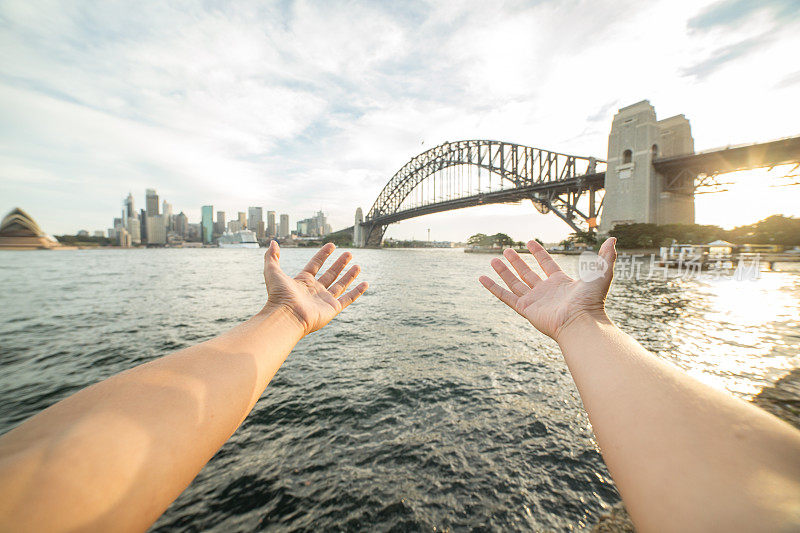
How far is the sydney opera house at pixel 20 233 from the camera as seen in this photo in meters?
44.9

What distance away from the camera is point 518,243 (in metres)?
68.9

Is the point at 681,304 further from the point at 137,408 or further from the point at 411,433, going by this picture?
the point at 137,408

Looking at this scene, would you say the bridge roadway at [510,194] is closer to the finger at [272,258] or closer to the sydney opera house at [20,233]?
the finger at [272,258]

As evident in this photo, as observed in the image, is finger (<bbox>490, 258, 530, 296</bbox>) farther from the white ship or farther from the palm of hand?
the white ship

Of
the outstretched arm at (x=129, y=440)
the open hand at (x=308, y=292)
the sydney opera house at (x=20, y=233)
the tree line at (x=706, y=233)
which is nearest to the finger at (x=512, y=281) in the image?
the open hand at (x=308, y=292)

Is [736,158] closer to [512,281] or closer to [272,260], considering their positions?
[512,281]

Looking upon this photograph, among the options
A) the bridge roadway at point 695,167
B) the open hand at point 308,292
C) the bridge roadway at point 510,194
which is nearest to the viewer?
the open hand at point 308,292

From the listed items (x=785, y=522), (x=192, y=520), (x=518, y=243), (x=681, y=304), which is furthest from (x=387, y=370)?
(x=518, y=243)

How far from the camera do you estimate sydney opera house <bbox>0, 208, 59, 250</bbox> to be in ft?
147

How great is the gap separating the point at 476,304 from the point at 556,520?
7.14 meters

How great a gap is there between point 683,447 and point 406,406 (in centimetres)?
247

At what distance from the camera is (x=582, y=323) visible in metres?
1.45

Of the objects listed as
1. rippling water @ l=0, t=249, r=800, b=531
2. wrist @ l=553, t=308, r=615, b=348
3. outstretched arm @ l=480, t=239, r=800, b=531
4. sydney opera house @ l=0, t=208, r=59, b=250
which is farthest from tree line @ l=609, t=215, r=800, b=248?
sydney opera house @ l=0, t=208, r=59, b=250

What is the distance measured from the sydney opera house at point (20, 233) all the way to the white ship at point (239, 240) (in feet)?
127
